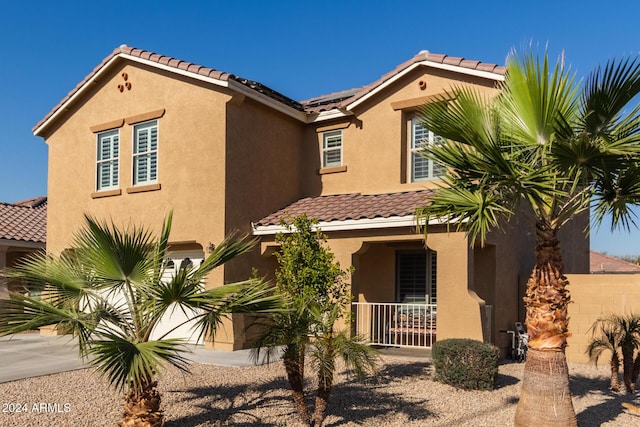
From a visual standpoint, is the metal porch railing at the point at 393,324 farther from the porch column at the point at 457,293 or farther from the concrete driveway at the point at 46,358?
the concrete driveway at the point at 46,358

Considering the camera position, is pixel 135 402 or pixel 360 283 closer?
pixel 135 402

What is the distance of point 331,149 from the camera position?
15.9 m

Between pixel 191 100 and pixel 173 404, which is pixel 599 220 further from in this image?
pixel 191 100

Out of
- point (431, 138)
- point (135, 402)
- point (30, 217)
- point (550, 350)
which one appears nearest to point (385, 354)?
point (431, 138)

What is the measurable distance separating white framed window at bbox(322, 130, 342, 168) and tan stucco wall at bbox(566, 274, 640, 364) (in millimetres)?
6633

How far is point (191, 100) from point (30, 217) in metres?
12.2

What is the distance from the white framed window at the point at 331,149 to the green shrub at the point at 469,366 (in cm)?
723

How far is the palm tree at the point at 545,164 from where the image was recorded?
6758 millimetres

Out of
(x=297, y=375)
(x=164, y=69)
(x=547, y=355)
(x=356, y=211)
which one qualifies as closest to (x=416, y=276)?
(x=356, y=211)

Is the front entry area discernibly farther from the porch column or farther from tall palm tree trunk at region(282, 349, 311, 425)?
tall palm tree trunk at region(282, 349, 311, 425)

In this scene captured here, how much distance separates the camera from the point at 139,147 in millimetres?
15375

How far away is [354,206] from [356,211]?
50 cm

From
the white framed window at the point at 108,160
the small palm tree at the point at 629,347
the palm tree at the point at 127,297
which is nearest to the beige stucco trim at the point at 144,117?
the white framed window at the point at 108,160

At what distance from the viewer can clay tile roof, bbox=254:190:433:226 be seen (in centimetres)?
1284
